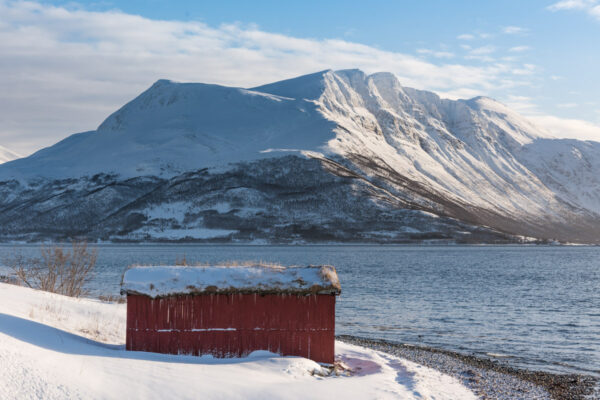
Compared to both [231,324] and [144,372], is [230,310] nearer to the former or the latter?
[231,324]

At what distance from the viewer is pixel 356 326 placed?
37.2 metres

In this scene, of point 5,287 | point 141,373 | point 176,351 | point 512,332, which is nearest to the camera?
point 141,373

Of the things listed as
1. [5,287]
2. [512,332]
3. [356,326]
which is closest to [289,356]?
[5,287]

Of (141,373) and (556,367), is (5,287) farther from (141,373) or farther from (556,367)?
(556,367)

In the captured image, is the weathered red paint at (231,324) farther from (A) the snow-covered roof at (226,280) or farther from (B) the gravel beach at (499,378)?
(B) the gravel beach at (499,378)

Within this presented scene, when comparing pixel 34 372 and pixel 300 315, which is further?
pixel 300 315

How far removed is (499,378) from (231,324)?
9.93m

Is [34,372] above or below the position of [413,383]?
above

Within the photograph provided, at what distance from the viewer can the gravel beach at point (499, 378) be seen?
20.9m

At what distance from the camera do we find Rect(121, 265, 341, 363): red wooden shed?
1966 centimetres

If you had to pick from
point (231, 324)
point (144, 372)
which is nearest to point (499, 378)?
point (231, 324)

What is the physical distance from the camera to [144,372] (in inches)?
656

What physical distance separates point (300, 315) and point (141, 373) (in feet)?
17.8

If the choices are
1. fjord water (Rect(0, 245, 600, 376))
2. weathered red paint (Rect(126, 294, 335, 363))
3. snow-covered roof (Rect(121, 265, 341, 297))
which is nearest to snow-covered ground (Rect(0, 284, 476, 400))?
weathered red paint (Rect(126, 294, 335, 363))
